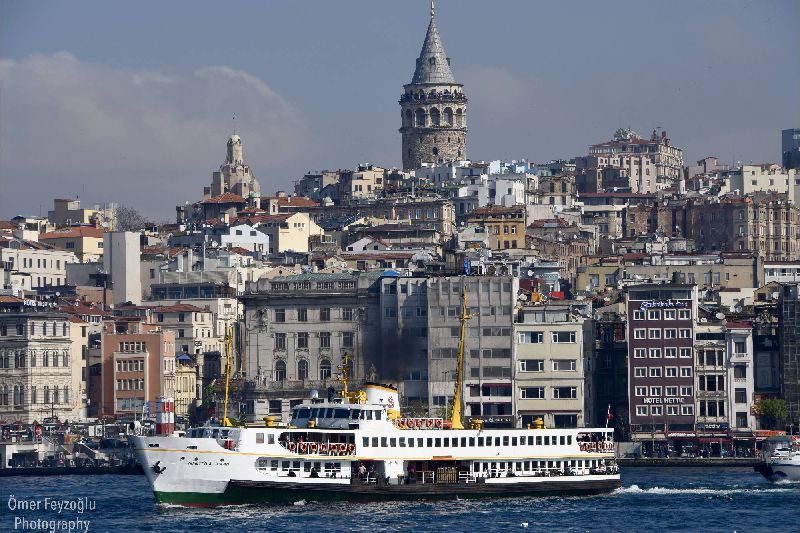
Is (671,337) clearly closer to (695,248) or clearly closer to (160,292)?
(160,292)

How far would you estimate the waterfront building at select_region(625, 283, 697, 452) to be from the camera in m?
103

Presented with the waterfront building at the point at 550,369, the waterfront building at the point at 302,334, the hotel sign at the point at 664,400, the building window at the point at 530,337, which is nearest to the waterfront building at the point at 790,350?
the hotel sign at the point at 664,400

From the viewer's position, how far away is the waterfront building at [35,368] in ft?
363

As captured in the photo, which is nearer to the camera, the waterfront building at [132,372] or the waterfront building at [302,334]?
the waterfront building at [302,334]

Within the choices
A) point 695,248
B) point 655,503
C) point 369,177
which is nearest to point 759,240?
point 695,248

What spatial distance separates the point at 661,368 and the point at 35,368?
3013 centimetres

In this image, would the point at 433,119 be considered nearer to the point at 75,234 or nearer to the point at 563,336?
the point at 75,234

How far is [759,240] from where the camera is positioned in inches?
6206

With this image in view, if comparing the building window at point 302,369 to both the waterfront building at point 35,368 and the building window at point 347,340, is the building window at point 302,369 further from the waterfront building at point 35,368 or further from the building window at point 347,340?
the waterfront building at point 35,368

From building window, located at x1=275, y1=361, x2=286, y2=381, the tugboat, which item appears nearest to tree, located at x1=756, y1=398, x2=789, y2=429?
building window, located at x1=275, y1=361, x2=286, y2=381

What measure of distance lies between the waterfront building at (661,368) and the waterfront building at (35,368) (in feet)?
90.4

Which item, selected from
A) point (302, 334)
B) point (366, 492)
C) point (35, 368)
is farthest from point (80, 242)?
point (366, 492)

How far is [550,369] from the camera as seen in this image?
102 metres

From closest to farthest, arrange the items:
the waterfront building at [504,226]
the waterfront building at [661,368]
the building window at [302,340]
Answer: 1. the waterfront building at [661,368]
2. the building window at [302,340]
3. the waterfront building at [504,226]
